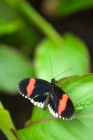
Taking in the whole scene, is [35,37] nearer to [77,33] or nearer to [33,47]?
[33,47]

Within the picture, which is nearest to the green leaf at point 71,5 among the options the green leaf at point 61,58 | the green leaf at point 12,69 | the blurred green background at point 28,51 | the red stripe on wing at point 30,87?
the blurred green background at point 28,51

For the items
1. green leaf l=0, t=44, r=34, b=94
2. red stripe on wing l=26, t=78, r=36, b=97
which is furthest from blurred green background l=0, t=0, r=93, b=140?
red stripe on wing l=26, t=78, r=36, b=97

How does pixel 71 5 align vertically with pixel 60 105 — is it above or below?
above

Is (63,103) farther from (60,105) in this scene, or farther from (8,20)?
(8,20)

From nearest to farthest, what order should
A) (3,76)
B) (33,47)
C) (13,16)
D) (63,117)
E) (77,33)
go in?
(63,117) → (3,76) → (13,16) → (33,47) → (77,33)

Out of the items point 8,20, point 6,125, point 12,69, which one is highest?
point 8,20

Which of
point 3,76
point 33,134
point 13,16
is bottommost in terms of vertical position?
point 33,134

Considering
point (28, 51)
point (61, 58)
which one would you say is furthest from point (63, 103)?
point (28, 51)

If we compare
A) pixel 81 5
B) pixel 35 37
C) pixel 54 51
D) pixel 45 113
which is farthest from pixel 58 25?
pixel 45 113
